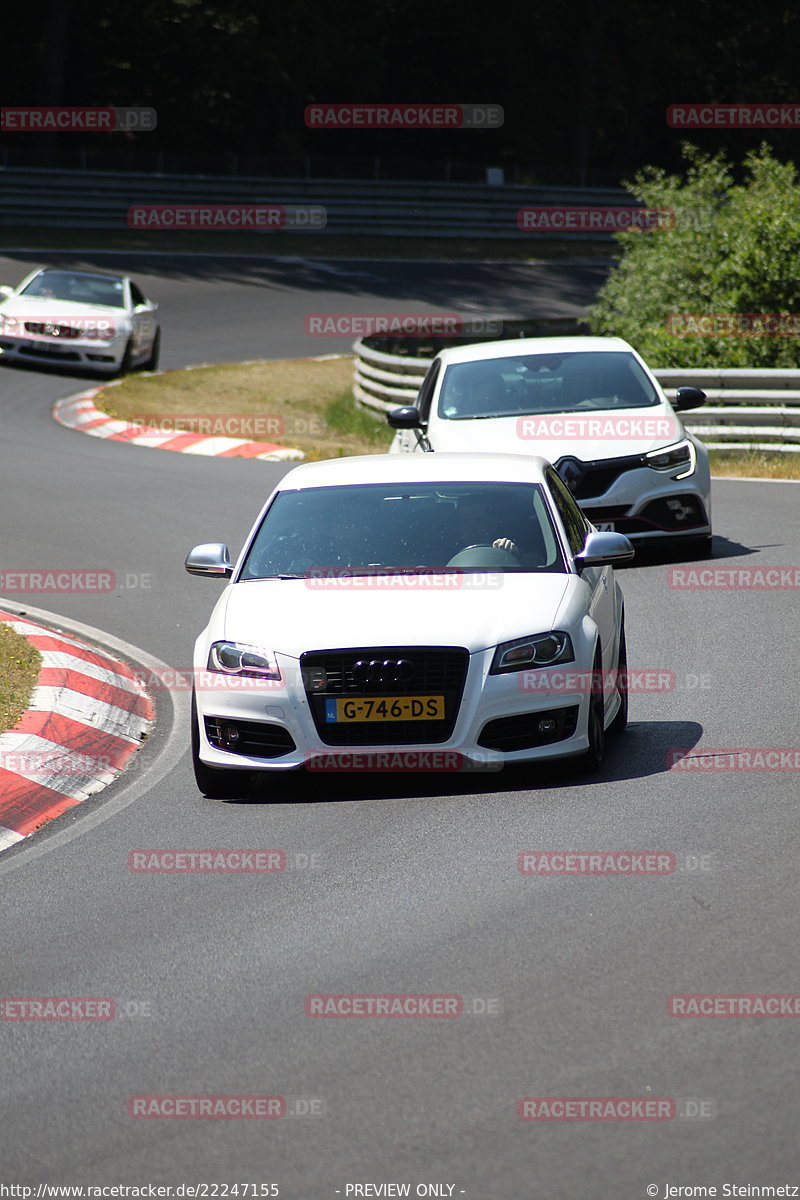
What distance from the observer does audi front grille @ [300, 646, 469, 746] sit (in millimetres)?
7586

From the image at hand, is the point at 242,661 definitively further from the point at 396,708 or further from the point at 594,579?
the point at 594,579

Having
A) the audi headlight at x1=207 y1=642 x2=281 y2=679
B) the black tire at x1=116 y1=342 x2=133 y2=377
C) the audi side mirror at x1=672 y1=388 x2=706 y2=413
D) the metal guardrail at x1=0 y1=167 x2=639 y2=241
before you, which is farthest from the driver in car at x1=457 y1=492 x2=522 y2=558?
the metal guardrail at x1=0 y1=167 x2=639 y2=241

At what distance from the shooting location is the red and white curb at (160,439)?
20.5 meters

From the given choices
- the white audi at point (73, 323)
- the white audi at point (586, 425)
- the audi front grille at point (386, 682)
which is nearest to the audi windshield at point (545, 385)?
the white audi at point (586, 425)

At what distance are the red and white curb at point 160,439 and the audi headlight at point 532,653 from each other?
12.7 metres

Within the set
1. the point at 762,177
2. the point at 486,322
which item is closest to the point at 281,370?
the point at 486,322

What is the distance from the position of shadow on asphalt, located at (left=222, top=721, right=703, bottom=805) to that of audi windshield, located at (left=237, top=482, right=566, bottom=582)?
1.00m

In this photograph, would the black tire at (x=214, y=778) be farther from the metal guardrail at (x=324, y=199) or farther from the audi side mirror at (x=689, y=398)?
the metal guardrail at (x=324, y=199)

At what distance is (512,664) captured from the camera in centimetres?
767

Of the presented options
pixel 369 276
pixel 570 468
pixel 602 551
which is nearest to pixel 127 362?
pixel 570 468

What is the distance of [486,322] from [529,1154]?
1018 inches

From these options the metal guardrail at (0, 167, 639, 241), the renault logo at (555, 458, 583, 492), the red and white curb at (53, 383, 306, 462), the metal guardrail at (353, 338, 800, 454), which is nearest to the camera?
the renault logo at (555, 458, 583, 492)

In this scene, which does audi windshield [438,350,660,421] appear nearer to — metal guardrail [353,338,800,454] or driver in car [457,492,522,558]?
metal guardrail [353,338,800,454]

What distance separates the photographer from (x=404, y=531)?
8.63 m
